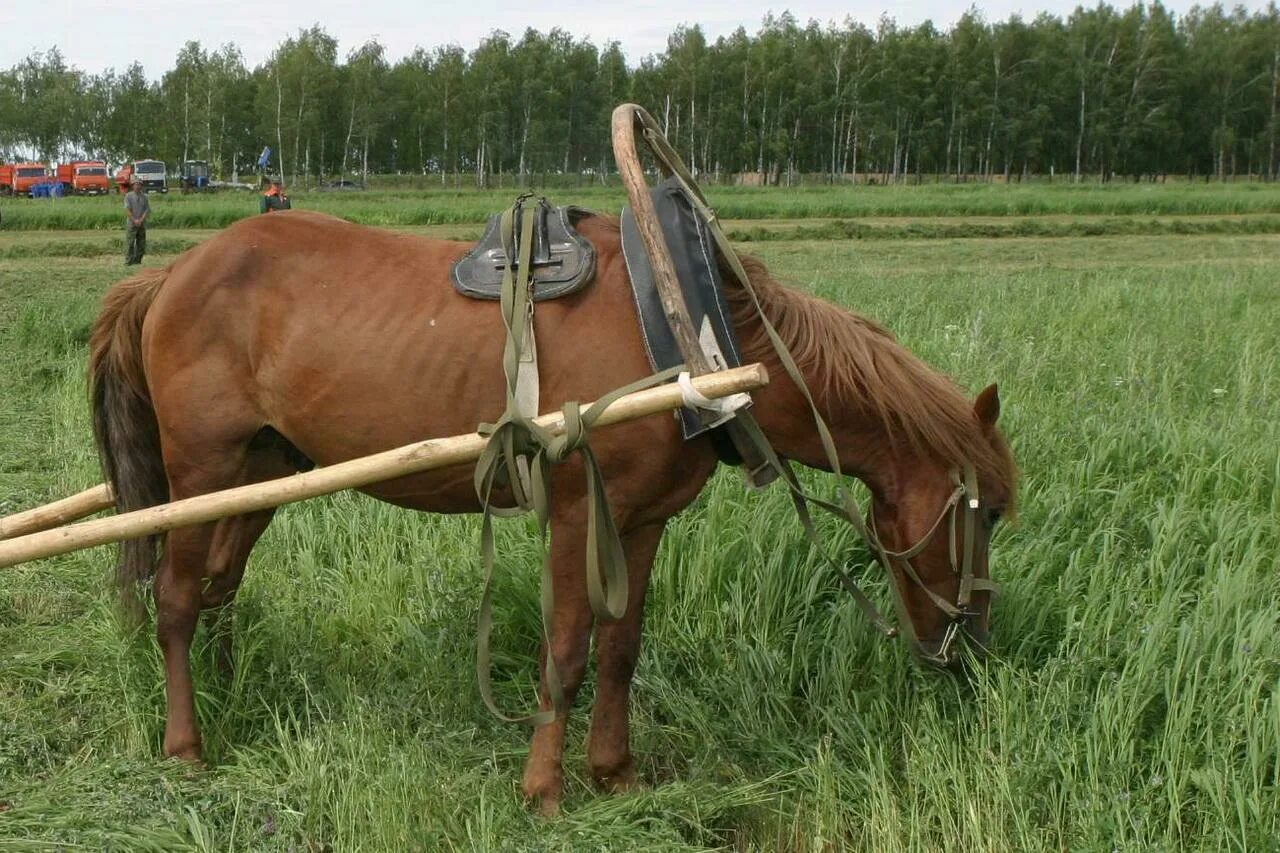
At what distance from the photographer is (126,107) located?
7369 centimetres

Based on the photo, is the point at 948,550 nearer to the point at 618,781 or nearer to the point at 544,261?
the point at 618,781

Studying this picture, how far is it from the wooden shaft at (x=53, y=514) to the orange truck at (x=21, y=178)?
52.4 m

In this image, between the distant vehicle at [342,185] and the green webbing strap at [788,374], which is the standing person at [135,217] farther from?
the distant vehicle at [342,185]

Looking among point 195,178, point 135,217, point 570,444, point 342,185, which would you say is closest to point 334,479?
point 570,444

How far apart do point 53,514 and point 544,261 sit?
180 cm

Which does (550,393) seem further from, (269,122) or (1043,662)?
(269,122)

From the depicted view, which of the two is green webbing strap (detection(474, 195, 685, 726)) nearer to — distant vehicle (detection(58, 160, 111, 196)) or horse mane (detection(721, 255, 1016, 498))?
horse mane (detection(721, 255, 1016, 498))

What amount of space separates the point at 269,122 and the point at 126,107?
50.9 ft

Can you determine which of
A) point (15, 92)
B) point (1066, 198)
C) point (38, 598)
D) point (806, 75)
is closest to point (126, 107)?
point (15, 92)

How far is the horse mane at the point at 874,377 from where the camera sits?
3.22m

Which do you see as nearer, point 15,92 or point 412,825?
point 412,825

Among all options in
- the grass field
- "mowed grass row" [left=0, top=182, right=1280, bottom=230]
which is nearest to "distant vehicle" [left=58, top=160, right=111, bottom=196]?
"mowed grass row" [left=0, top=182, right=1280, bottom=230]

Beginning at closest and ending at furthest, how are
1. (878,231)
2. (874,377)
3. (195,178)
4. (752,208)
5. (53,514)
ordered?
(874,377) < (53,514) < (878,231) < (752,208) < (195,178)

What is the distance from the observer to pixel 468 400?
10.9 feet
